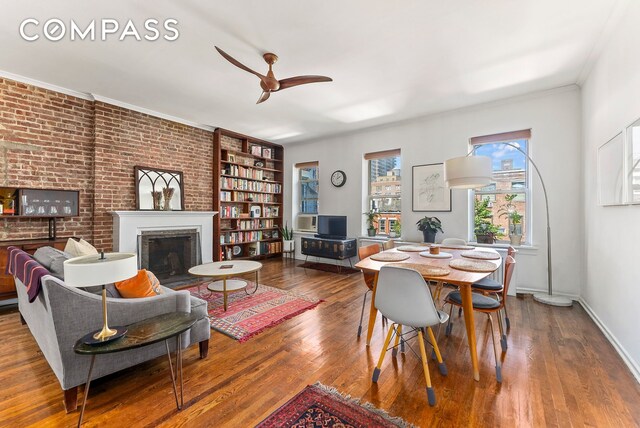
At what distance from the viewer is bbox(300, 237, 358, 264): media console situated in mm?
5176

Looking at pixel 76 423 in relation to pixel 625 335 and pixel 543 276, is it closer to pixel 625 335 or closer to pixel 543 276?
pixel 625 335

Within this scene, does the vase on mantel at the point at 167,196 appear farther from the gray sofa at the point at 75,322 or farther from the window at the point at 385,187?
the window at the point at 385,187

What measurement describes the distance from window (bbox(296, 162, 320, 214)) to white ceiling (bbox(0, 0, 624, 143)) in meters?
2.30

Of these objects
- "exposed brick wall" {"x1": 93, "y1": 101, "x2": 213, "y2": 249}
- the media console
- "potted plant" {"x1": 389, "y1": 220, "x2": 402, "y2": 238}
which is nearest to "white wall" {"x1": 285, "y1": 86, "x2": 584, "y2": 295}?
"potted plant" {"x1": 389, "y1": 220, "x2": 402, "y2": 238}

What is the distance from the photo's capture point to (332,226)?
561cm

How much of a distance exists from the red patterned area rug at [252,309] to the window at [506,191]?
291cm

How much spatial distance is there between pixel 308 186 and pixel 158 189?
3148 mm

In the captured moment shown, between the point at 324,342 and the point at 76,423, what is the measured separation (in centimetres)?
166

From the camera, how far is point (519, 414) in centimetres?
157

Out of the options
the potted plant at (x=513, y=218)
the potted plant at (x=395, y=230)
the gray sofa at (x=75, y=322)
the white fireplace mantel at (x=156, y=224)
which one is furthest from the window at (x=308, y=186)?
the gray sofa at (x=75, y=322)

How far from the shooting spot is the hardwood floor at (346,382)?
5.11 feet

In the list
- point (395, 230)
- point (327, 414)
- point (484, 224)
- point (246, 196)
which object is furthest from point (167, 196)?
point (484, 224)

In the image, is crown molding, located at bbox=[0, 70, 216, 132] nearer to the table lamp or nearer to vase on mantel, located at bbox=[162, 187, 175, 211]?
vase on mantel, located at bbox=[162, 187, 175, 211]

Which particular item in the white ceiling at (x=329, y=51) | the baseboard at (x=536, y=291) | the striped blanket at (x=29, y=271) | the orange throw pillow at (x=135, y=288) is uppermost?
the white ceiling at (x=329, y=51)
